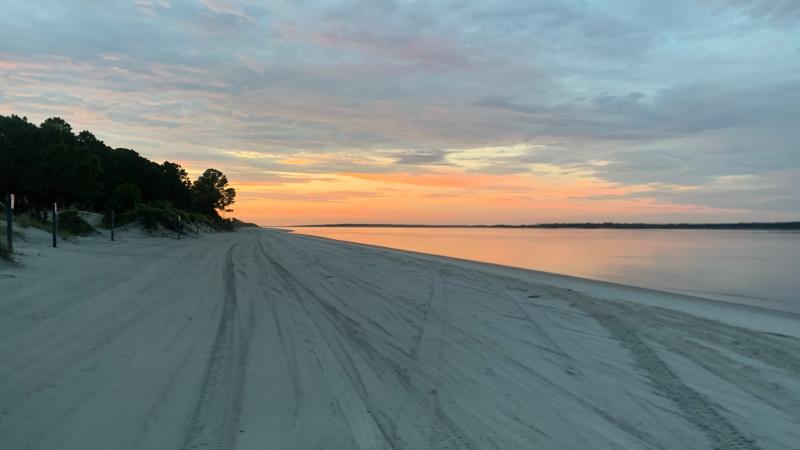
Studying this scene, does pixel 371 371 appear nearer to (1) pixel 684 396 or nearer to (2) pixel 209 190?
(1) pixel 684 396

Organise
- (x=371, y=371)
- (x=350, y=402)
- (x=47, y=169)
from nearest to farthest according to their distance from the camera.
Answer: (x=350, y=402)
(x=371, y=371)
(x=47, y=169)

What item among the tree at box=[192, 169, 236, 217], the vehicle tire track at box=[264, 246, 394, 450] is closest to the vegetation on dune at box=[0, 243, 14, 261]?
the vehicle tire track at box=[264, 246, 394, 450]

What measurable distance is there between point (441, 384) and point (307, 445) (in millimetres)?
1918

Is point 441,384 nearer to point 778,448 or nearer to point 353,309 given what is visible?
Result: point 778,448

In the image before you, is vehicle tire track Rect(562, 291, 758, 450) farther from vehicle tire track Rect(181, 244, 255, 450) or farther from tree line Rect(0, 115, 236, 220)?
tree line Rect(0, 115, 236, 220)

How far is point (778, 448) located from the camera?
4.16 meters

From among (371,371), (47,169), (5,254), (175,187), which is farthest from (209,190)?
(371,371)

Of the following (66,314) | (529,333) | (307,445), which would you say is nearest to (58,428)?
(307,445)

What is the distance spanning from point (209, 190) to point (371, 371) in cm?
7354

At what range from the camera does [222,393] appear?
4.84 m

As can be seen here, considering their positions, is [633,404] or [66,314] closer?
[633,404]

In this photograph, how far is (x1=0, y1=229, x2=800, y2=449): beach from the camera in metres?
4.13

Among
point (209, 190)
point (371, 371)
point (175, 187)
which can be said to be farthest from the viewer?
point (209, 190)

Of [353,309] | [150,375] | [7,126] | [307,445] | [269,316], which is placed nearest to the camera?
[307,445]
